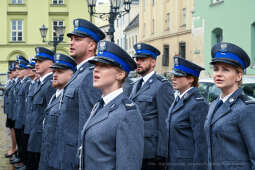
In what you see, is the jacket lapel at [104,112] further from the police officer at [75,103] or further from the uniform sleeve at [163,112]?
the uniform sleeve at [163,112]

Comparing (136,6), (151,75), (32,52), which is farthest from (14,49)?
(151,75)

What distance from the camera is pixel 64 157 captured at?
4.33 m

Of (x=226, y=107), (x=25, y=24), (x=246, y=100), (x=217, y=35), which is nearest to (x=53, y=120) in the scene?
(x=226, y=107)

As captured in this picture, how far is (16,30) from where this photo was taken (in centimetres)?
4447

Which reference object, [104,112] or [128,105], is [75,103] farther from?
[128,105]

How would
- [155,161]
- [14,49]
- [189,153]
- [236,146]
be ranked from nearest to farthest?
1. [236,146]
2. [189,153]
3. [155,161]
4. [14,49]

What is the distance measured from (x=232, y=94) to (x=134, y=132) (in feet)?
3.57

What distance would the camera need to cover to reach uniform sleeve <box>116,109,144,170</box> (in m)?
3.15

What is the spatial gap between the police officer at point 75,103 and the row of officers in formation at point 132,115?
10mm

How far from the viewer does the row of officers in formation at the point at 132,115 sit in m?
3.28

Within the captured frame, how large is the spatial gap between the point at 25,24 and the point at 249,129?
4337cm

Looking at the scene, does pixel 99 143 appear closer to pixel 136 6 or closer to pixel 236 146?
pixel 236 146

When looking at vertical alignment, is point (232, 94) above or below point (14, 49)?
below

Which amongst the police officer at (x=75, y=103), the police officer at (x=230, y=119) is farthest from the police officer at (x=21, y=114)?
the police officer at (x=230, y=119)
